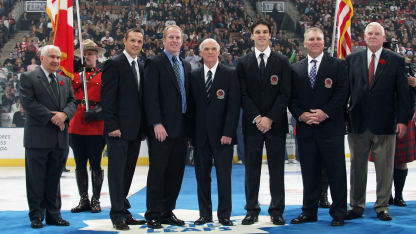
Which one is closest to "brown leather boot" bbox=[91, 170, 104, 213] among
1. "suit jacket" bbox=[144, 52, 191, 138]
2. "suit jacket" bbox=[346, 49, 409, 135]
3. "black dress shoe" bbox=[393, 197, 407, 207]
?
"suit jacket" bbox=[144, 52, 191, 138]

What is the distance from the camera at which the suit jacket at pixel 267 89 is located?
542 centimetres

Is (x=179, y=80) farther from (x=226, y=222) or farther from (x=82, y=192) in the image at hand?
(x=82, y=192)

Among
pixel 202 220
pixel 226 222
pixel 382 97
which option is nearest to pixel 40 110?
pixel 202 220

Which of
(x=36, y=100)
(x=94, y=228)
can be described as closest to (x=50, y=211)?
(x=94, y=228)

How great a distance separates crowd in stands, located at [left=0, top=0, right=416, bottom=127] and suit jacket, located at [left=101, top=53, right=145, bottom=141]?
1103 cm

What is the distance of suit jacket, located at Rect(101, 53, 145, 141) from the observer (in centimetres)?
527

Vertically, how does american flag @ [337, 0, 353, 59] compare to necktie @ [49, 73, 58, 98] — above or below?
above

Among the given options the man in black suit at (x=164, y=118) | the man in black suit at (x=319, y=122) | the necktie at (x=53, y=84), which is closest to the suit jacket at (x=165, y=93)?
the man in black suit at (x=164, y=118)

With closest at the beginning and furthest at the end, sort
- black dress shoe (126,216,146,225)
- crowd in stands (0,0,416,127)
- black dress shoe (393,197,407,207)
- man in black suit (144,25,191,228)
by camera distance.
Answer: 1. man in black suit (144,25,191,228)
2. black dress shoe (126,216,146,225)
3. black dress shoe (393,197,407,207)
4. crowd in stands (0,0,416,127)

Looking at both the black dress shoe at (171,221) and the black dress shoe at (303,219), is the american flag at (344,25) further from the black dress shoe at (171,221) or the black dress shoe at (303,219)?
the black dress shoe at (171,221)

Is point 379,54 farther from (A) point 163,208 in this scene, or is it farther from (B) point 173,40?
(A) point 163,208

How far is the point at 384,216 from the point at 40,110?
3812 millimetres

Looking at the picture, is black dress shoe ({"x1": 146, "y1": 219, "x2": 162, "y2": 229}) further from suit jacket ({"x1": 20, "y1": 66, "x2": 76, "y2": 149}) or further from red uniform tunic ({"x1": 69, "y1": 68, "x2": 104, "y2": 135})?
red uniform tunic ({"x1": 69, "y1": 68, "x2": 104, "y2": 135})

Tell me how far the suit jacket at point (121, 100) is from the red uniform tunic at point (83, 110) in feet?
3.30
